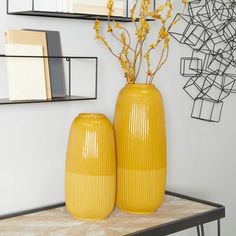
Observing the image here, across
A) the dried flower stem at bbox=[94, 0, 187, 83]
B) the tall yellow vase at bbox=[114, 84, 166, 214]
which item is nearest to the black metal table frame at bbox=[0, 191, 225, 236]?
the tall yellow vase at bbox=[114, 84, 166, 214]

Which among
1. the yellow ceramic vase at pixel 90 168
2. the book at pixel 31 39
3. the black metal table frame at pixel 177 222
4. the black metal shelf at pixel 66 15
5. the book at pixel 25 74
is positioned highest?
the black metal shelf at pixel 66 15

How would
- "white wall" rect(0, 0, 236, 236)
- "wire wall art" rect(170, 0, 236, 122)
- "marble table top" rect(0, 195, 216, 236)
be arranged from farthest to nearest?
"wire wall art" rect(170, 0, 236, 122) → "white wall" rect(0, 0, 236, 236) → "marble table top" rect(0, 195, 216, 236)

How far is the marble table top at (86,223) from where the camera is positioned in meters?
1.45

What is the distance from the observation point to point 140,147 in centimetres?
163

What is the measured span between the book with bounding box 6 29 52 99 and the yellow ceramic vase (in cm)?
16

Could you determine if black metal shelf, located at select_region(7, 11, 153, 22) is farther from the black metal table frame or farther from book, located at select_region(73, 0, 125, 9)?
the black metal table frame

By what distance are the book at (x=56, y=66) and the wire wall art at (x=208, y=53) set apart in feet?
1.92

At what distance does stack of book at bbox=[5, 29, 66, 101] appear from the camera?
58.2 inches

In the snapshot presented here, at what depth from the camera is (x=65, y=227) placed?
4.90 feet

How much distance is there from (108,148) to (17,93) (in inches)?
12.8

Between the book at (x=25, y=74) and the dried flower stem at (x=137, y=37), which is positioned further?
the dried flower stem at (x=137, y=37)

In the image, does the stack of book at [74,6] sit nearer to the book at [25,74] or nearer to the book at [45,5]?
the book at [45,5]

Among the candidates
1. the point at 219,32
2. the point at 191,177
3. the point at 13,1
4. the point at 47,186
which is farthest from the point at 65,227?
the point at 219,32

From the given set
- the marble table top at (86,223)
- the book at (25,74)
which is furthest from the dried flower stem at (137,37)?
the marble table top at (86,223)
